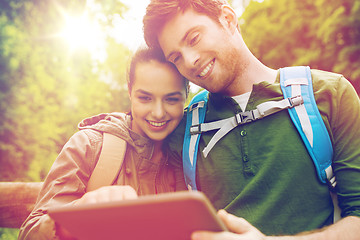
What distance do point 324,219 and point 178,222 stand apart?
1100mm

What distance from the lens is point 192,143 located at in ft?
6.26

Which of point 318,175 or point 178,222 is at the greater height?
point 178,222

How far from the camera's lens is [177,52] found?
1.88 meters

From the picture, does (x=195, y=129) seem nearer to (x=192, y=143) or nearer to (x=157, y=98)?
(x=192, y=143)

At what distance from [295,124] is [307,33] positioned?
10066 millimetres

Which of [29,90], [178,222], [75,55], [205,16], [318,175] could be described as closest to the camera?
[178,222]

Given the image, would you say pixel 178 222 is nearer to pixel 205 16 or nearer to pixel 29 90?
pixel 205 16

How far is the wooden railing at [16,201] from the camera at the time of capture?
229 centimetres

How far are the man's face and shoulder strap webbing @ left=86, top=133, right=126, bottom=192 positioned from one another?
2.20 ft

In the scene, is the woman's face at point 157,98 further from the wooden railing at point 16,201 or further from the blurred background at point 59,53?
the blurred background at point 59,53

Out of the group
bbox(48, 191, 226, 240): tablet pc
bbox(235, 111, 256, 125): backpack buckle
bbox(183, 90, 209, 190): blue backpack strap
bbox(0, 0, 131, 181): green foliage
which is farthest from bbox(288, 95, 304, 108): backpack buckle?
bbox(0, 0, 131, 181): green foliage

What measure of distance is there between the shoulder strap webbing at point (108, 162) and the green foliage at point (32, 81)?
20.9 ft

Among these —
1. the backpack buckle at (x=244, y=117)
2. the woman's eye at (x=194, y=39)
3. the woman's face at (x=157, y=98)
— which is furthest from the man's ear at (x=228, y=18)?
the backpack buckle at (x=244, y=117)

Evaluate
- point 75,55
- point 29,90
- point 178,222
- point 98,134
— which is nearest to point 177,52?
point 98,134
